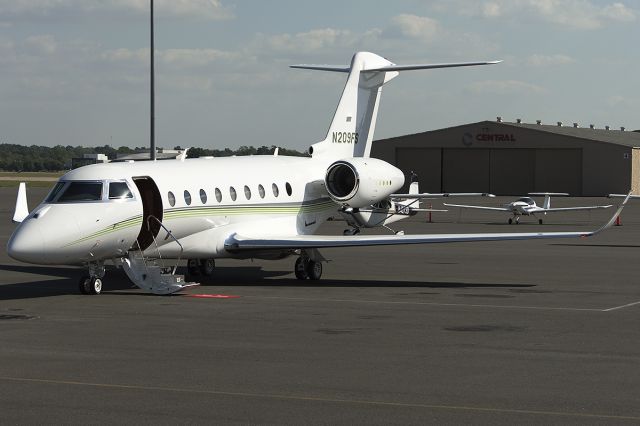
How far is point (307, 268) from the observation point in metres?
24.7

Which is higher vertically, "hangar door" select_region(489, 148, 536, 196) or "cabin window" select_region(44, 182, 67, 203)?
"hangar door" select_region(489, 148, 536, 196)

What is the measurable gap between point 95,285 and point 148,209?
5.95 ft

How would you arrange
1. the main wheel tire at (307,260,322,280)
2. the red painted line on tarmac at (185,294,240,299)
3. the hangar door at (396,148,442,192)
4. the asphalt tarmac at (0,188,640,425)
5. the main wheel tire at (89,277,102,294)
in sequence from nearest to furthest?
the asphalt tarmac at (0,188,640,425), the red painted line on tarmac at (185,294,240,299), the main wheel tire at (89,277,102,294), the main wheel tire at (307,260,322,280), the hangar door at (396,148,442,192)

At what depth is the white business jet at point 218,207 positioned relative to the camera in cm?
2078

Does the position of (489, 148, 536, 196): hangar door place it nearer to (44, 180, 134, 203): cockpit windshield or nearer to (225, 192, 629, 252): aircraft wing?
(225, 192, 629, 252): aircraft wing

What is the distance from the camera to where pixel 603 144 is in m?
94.6

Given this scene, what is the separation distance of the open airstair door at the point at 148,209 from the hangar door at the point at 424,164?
256 ft

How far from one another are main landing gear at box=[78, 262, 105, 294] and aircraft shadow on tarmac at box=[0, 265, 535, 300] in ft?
1.10

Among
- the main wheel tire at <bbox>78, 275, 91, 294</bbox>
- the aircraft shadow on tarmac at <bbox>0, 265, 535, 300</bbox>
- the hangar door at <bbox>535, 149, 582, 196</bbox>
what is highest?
the hangar door at <bbox>535, 149, 582, 196</bbox>

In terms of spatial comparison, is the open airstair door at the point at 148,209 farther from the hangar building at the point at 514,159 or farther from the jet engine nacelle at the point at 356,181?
the hangar building at the point at 514,159

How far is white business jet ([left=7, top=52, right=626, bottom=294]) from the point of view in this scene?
20.8m

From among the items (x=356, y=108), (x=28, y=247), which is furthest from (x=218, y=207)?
(x=356, y=108)

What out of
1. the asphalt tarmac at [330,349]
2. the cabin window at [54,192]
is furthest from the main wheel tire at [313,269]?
the cabin window at [54,192]

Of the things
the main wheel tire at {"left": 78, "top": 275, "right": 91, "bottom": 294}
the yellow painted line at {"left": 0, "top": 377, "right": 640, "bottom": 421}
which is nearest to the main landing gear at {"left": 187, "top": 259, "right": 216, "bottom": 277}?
the main wheel tire at {"left": 78, "top": 275, "right": 91, "bottom": 294}
